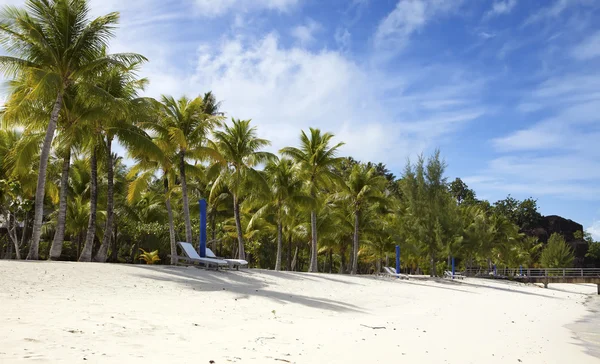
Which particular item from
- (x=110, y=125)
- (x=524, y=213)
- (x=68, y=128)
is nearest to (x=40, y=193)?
(x=68, y=128)

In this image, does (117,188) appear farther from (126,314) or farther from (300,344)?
(300,344)

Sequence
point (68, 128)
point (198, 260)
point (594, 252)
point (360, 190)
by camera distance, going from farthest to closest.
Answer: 1. point (594, 252)
2. point (360, 190)
3. point (68, 128)
4. point (198, 260)

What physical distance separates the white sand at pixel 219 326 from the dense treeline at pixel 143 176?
682 centimetres

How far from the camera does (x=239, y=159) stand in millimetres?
27609

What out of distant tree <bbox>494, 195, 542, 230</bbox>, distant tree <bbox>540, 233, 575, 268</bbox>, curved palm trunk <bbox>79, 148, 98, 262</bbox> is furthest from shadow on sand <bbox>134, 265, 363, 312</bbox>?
distant tree <bbox>494, 195, 542, 230</bbox>

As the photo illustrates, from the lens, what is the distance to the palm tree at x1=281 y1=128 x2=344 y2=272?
30312 millimetres

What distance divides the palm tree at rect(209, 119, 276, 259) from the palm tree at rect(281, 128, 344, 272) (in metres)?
3.07

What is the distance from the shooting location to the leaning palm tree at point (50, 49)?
1598cm

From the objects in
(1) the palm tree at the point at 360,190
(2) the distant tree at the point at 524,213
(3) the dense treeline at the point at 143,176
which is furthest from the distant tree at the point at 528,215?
(1) the palm tree at the point at 360,190

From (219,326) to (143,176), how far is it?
16.6m

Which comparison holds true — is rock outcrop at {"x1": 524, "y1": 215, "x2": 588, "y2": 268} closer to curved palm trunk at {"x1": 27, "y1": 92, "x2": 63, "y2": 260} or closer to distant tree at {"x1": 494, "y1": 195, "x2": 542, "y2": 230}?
distant tree at {"x1": 494, "y1": 195, "x2": 542, "y2": 230}

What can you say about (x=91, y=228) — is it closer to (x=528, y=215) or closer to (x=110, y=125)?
(x=110, y=125)

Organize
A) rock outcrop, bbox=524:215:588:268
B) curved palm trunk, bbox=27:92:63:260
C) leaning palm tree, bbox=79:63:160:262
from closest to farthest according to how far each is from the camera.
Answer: curved palm trunk, bbox=27:92:63:260, leaning palm tree, bbox=79:63:160:262, rock outcrop, bbox=524:215:588:268

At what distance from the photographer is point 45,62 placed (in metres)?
16.7
